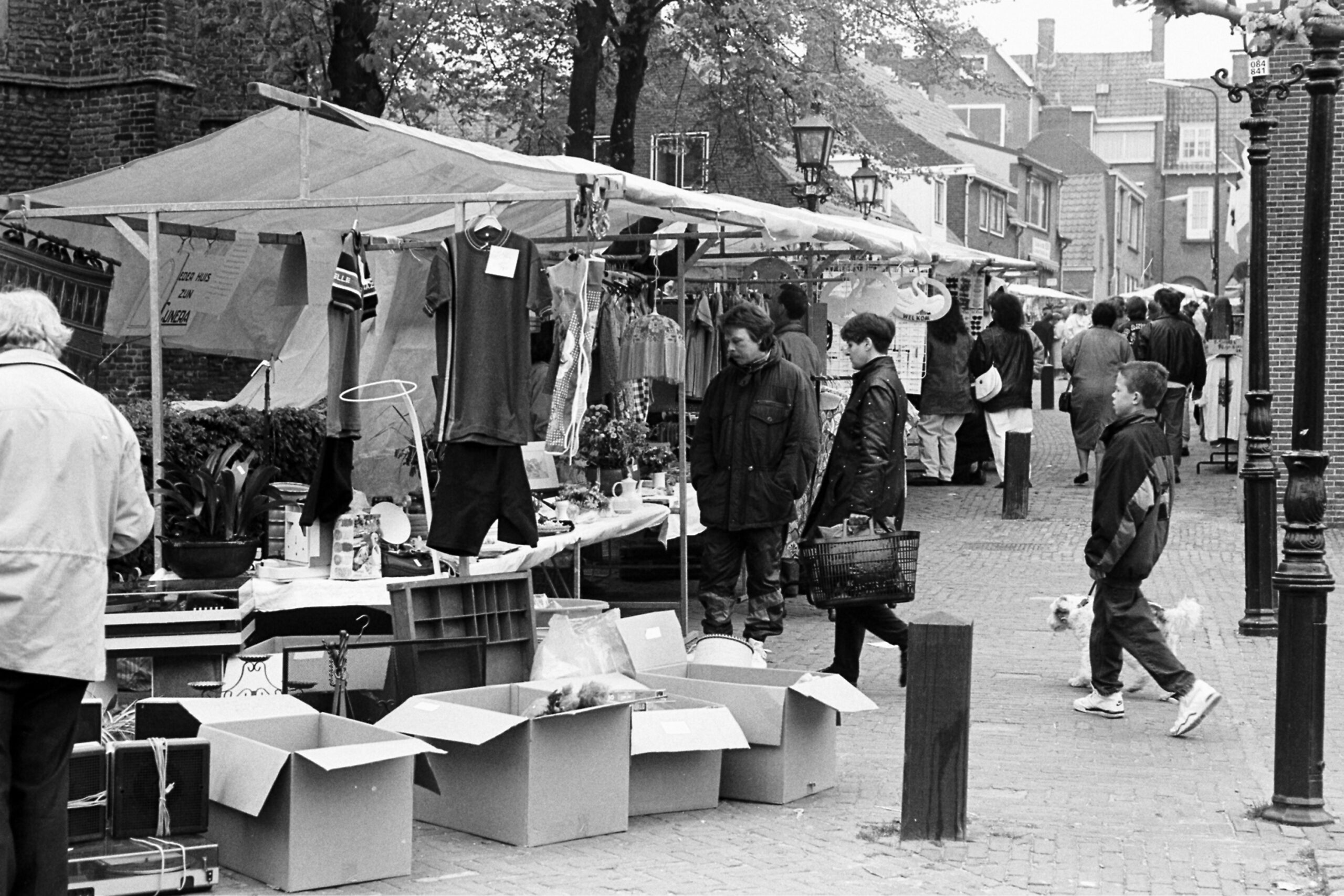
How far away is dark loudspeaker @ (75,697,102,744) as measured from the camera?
5.71 m

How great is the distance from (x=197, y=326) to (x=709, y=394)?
3014 millimetres

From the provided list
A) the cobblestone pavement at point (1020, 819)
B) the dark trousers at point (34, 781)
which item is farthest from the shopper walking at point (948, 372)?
the dark trousers at point (34, 781)

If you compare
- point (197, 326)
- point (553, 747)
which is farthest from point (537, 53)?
point (553, 747)

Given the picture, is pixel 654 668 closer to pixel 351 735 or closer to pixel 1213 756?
pixel 351 735

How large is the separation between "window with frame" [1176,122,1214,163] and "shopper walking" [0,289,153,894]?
7991 cm

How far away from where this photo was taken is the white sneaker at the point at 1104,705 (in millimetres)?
8711

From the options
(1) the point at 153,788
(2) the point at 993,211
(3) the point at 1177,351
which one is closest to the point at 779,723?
(1) the point at 153,788

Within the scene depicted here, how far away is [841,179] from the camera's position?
2955 cm

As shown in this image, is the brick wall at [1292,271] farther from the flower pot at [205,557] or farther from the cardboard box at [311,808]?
the cardboard box at [311,808]

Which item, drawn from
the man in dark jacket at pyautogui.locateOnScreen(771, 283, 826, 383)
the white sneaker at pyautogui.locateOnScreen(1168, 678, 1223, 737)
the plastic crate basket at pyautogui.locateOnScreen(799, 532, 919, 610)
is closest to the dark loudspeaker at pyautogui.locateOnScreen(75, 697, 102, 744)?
the plastic crate basket at pyautogui.locateOnScreen(799, 532, 919, 610)

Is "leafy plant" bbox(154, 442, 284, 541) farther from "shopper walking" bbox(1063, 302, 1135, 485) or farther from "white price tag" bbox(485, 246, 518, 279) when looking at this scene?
"shopper walking" bbox(1063, 302, 1135, 485)

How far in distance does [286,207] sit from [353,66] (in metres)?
8.95

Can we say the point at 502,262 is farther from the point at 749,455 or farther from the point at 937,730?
the point at 937,730

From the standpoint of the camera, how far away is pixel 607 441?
11.2 meters
